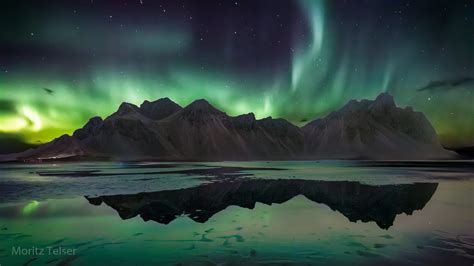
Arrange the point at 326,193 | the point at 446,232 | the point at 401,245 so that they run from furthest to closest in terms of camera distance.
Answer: the point at 326,193 < the point at 446,232 < the point at 401,245

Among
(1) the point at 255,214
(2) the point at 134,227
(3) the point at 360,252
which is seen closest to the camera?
(3) the point at 360,252

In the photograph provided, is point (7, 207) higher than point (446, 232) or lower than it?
higher

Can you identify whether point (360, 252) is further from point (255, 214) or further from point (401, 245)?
point (255, 214)

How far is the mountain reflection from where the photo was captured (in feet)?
65.5

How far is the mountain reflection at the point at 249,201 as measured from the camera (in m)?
20.0

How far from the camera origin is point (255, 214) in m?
20.3

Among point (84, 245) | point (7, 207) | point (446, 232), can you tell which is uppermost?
point (7, 207)

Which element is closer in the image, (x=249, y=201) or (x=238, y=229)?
(x=238, y=229)

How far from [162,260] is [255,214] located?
9.42 metres

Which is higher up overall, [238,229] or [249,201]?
[249,201]

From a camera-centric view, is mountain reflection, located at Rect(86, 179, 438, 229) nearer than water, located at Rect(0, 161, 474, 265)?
No

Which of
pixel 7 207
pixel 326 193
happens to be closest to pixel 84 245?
pixel 7 207

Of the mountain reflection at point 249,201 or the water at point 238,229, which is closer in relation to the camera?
the water at point 238,229

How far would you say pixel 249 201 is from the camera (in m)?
25.3
